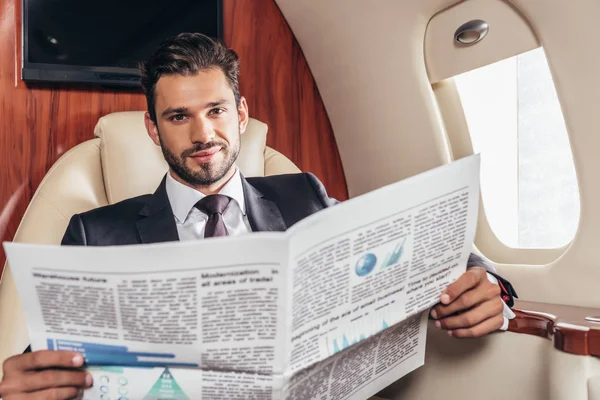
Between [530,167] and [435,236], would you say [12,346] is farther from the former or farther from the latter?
[530,167]

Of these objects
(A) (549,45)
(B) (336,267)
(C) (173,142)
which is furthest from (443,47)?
(B) (336,267)

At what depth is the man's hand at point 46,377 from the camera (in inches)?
27.4

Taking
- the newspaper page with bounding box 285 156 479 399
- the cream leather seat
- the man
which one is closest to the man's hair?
the man

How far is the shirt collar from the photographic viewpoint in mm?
1269

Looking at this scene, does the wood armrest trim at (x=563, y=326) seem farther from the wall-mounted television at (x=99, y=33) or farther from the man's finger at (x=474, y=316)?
the wall-mounted television at (x=99, y=33)

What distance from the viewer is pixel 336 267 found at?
2.40ft

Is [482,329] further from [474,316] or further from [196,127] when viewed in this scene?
[196,127]

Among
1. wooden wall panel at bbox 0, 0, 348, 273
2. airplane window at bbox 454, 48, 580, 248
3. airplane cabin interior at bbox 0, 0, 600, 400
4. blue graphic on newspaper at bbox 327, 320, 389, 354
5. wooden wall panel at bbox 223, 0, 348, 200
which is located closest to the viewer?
blue graphic on newspaper at bbox 327, 320, 389, 354

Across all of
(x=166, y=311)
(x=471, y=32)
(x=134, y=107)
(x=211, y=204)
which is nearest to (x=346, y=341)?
(x=166, y=311)

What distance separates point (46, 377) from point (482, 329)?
692 mm

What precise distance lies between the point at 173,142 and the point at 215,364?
27.2 inches

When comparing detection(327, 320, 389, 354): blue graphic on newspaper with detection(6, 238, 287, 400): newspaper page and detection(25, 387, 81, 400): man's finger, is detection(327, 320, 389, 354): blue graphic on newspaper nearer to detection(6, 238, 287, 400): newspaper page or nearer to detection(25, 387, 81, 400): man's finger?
detection(6, 238, 287, 400): newspaper page

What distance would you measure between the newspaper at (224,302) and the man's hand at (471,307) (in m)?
0.19

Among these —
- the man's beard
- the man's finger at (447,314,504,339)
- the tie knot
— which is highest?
the man's beard
